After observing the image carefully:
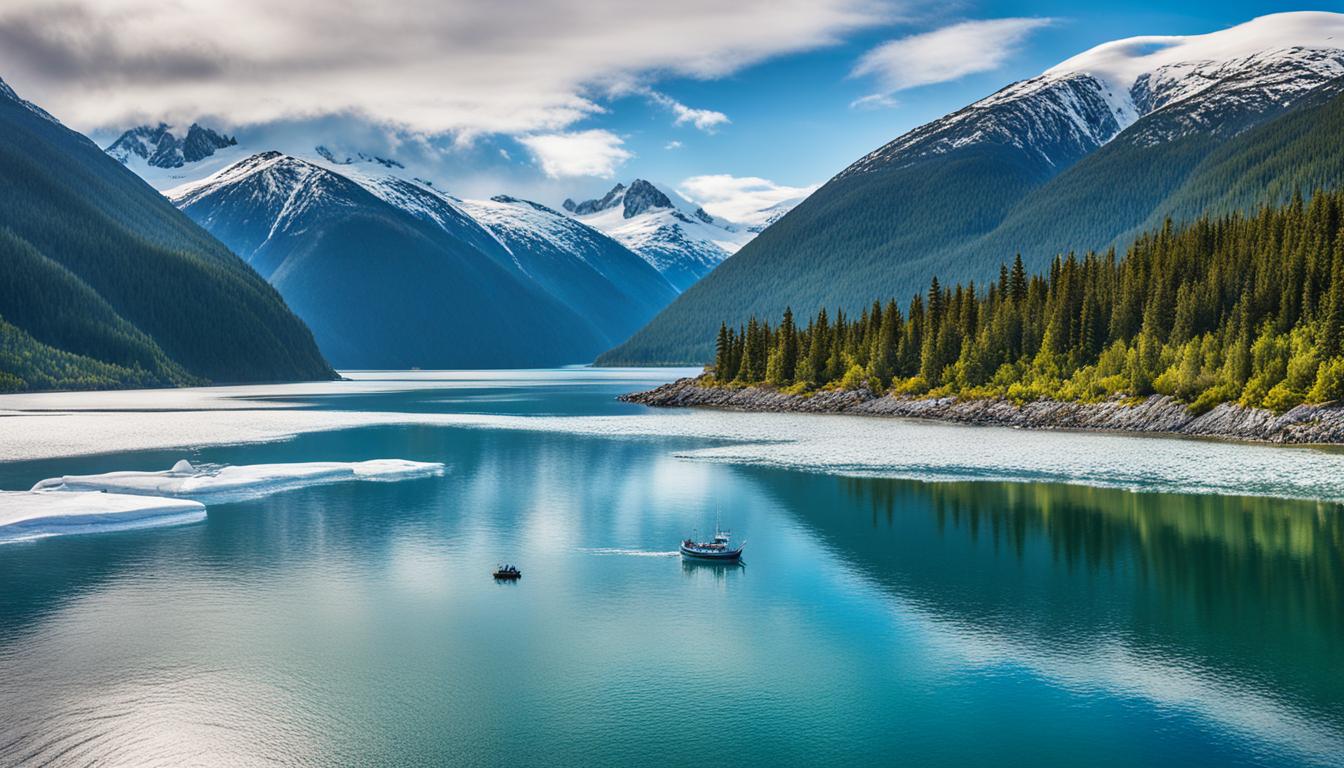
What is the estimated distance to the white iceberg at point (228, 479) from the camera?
63125 mm

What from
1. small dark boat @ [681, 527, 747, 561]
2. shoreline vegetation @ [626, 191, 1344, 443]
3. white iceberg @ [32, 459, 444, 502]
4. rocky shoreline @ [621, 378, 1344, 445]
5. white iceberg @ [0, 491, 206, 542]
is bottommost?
small dark boat @ [681, 527, 747, 561]

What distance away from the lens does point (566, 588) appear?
41.3m

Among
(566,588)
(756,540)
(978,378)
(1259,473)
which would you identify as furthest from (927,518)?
(978,378)

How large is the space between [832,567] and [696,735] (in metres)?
20.7

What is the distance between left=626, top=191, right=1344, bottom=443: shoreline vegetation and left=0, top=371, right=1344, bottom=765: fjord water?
44389 mm

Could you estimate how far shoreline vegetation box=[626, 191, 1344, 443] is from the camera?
101 meters

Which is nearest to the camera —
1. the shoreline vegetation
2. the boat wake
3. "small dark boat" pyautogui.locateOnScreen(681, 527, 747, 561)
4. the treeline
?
"small dark boat" pyautogui.locateOnScreen(681, 527, 747, 561)

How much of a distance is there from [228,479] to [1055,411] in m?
95.1

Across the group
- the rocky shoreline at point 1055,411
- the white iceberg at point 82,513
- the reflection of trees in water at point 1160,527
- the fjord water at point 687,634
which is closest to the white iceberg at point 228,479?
the white iceberg at point 82,513

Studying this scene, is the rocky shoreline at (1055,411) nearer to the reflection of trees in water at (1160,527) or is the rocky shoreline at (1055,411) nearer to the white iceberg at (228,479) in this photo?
the reflection of trees in water at (1160,527)

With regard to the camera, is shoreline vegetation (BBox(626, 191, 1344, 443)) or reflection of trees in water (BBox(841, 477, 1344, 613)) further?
shoreline vegetation (BBox(626, 191, 1344, 443))

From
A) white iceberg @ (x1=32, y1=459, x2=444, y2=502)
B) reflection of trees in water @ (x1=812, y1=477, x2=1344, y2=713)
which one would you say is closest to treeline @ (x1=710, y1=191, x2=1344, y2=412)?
reflection of trees in water @ (x1=812, y1=477, x2=1344, y2=713)

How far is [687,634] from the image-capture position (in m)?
34.7

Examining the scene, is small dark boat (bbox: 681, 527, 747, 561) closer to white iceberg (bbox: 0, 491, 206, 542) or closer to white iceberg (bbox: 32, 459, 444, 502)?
white iceberg (bbox: 0, 491, 206, 542)
